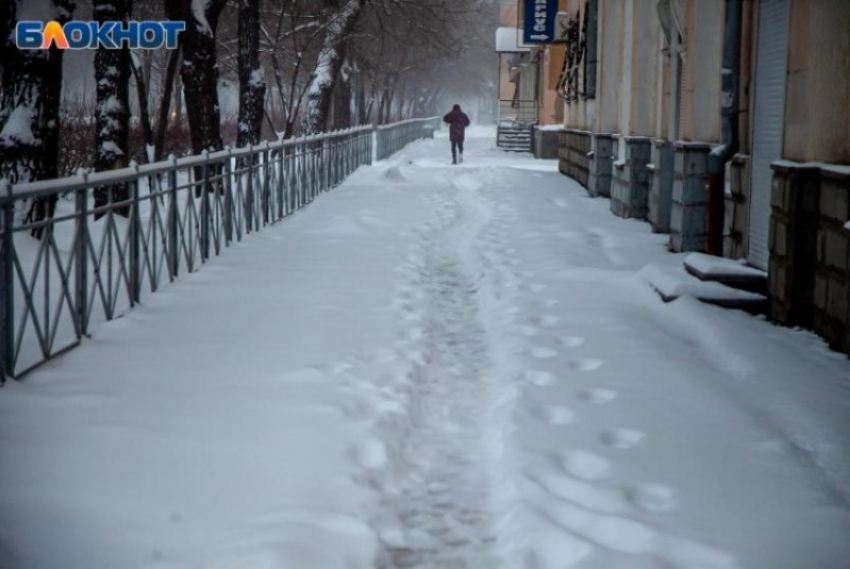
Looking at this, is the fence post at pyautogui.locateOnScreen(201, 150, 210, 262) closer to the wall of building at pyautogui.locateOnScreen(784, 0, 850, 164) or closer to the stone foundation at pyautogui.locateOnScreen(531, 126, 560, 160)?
the wall of building at pyautogui.locateOnScreen(784, 0, 850, 164)

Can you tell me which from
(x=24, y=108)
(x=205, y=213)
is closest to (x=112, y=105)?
(x=24, y=108)

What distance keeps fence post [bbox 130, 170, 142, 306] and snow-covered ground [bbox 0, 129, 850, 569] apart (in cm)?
28

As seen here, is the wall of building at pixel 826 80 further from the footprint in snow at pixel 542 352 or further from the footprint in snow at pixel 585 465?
the footprint in snow at pixel 585 465

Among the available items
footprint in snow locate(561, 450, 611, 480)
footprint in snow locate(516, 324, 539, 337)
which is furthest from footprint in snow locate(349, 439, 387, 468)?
footprint in snow locate(516, 324, 539, 337)

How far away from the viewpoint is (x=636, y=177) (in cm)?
1647

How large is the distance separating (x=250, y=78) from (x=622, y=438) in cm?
1747

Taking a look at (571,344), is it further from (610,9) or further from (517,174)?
(517,174)

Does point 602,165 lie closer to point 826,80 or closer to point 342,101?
point 826,80

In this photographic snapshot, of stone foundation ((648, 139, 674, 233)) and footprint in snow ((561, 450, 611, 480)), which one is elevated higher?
stone foundation ((648, 139, 674, 233))

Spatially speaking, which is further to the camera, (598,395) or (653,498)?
(598,395)

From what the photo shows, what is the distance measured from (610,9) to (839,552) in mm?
16491

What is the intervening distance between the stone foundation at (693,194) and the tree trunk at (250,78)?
35.8ft

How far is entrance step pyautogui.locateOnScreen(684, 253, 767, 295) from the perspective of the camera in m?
9.61

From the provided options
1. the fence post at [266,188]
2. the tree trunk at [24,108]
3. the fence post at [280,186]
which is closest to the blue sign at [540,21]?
the fence post at [280,186]
